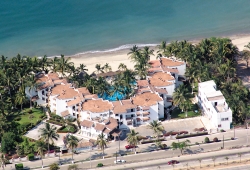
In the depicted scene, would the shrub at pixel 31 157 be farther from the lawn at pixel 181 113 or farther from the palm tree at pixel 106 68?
the palm tree at pixel 106 68

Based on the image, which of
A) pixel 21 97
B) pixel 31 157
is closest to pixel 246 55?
pixel 21 97

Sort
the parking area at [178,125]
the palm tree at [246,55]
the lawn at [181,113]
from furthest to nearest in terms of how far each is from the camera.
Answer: the palm tree at [246,55] → the lawn at [181,113] → the parking area at [178,125]

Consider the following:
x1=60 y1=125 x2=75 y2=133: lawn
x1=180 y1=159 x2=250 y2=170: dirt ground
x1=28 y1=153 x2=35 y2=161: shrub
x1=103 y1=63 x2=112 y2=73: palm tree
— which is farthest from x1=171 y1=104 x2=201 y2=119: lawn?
x1=28 y1=153 x2=35 y2=161: shrub

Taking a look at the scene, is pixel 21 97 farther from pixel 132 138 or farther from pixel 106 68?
pixel 132 138

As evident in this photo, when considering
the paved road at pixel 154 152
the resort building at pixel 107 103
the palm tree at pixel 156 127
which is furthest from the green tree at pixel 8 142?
the palm tree at pixel 156 127

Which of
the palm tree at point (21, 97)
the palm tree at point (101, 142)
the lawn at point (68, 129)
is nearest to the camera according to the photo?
the palm tree at point (101, 142)

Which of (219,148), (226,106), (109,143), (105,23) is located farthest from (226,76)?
(105,23)

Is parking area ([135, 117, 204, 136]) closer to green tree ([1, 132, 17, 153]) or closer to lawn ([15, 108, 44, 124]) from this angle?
lawn ([15, 108, 44, 124])
